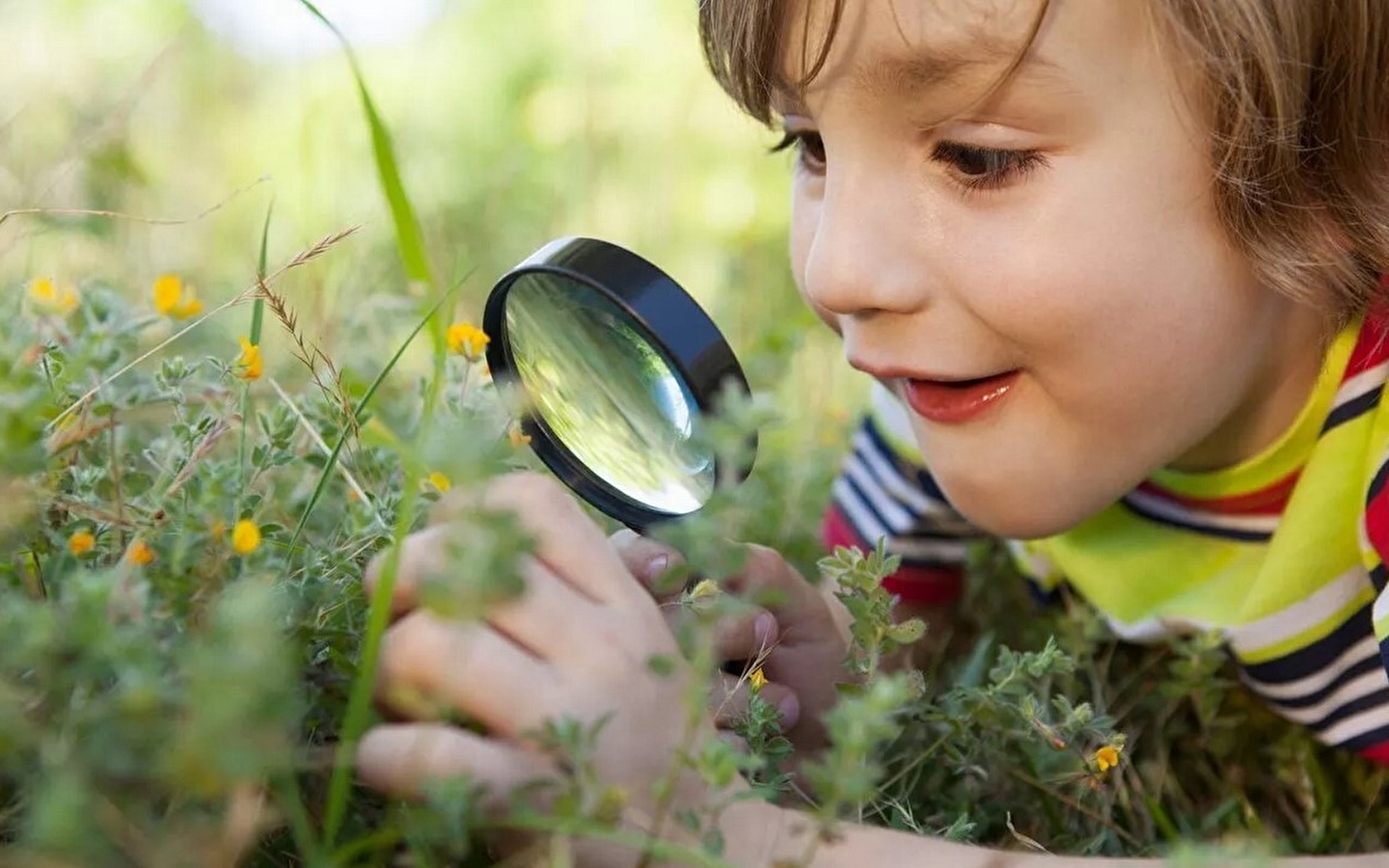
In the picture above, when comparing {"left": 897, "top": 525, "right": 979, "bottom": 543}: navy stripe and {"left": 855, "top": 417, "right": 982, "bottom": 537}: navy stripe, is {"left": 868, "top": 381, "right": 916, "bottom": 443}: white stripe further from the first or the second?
{"left": 897, "top": 525, "right": 979, "bottom": 543}: navy stripe

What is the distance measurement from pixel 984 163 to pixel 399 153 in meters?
2.36

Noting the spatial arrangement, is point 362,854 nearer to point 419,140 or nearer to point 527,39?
point 419,140

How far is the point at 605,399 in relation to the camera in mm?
1599

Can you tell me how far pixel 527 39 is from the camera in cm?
452

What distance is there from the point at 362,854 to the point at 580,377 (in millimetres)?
539

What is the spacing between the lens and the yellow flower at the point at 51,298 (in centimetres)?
167

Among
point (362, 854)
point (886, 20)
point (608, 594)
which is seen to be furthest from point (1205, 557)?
point (362, 854)

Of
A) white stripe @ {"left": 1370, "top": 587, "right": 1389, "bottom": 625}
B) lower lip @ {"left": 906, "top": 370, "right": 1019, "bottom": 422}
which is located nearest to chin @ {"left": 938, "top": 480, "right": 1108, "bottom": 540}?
lower lip @ {"left": 906, "top": 370, "right": 1019, "bottom": 422}

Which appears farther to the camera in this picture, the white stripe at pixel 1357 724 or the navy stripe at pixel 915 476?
the navy stripe at pixel 915 476

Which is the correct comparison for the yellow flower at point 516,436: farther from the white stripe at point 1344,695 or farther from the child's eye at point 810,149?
the white stripe at point 1344,695

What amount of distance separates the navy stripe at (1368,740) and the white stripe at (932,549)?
0.70 m

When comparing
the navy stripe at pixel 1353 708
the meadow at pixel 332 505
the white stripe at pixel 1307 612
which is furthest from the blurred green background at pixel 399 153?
the navy stripe at pixel 1353 708

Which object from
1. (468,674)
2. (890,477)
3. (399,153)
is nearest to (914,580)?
(890,477)

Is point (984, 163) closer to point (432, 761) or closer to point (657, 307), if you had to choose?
point (657, 307)
